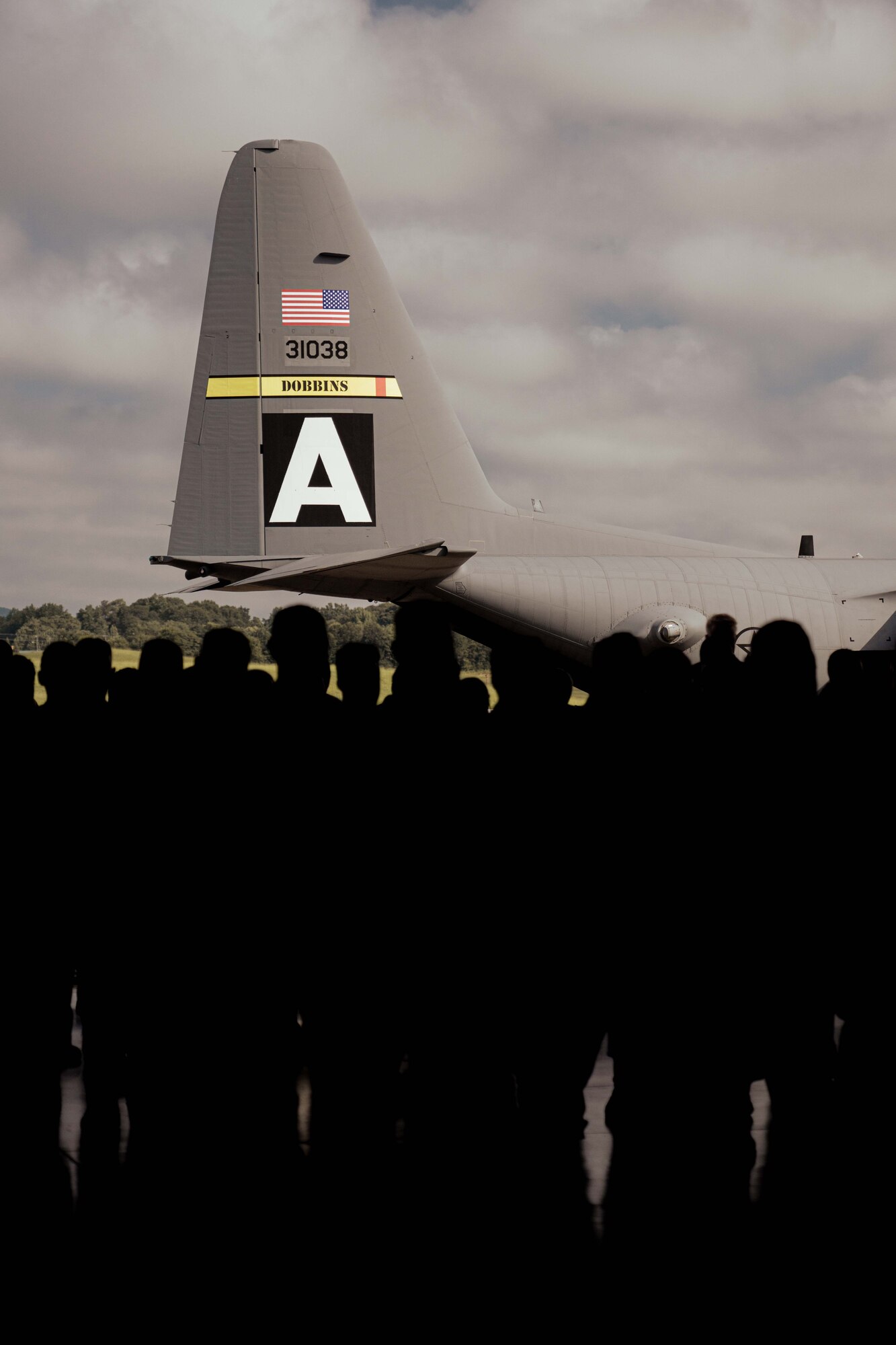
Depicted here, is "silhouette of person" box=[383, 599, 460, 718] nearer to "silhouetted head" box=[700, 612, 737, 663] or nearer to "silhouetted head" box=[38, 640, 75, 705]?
"silhouetted head" box=[700, 612, 737, 663]

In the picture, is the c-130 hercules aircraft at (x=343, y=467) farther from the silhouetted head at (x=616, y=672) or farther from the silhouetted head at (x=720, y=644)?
the silhouetted head at (x=616, y=672)

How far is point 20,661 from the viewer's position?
5.94 metres

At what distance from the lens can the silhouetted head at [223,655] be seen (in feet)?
15.4

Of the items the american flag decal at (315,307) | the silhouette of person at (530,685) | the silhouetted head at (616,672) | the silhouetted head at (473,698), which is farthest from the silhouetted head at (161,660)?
the american flag decal at (315,307)

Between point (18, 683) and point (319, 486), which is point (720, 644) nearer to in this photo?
point (18, 683)

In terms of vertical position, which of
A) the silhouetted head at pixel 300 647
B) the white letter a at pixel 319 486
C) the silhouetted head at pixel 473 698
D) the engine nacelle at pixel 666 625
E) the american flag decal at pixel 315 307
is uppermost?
the american flag decal at pixel 315 307

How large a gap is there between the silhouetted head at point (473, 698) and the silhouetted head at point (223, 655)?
0.97 m

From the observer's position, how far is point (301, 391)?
48.3 feet

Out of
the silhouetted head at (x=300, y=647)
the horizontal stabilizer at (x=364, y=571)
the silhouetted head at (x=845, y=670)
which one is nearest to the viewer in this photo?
the silhouetted head at (x=300, y=647)

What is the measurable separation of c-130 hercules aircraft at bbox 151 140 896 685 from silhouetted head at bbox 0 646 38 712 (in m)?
8.19

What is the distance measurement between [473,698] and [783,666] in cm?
179

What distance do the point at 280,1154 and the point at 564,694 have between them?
2.21 meters

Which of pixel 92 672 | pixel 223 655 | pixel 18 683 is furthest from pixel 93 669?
pixel 223 655

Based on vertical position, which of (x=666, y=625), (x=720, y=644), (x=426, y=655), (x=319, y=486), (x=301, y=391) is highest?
(x=301, y=391)
